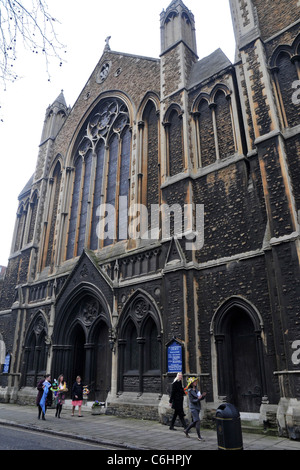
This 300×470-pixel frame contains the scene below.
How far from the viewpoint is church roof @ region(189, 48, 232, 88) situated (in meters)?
12.7

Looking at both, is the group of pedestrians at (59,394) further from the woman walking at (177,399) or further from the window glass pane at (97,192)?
the window glass pane at (97,192)

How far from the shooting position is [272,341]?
853cm

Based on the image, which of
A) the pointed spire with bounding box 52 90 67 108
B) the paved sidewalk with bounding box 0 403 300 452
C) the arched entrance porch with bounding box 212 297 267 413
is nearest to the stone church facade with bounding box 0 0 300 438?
the arched entrance porch with bounding box 212 297 267 413

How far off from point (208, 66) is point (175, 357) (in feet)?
35.0

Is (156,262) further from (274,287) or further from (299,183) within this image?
(299,183)

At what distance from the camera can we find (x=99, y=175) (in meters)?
16.7

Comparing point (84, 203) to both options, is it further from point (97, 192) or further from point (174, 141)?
point (174, 141)

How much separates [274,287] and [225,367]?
2621mm

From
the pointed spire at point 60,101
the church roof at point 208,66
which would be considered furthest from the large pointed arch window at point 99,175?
the pointed spire at point 60,101

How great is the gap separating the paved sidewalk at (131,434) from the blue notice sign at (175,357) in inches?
57.1

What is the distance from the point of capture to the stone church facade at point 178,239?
9.07 meters

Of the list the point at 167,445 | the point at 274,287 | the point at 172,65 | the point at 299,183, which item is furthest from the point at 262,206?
the point at 172,65

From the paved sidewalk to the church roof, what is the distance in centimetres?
1136

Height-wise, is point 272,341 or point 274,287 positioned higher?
point 274,287
